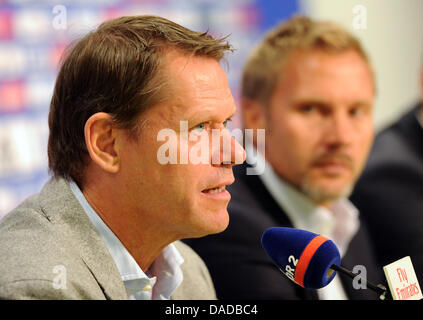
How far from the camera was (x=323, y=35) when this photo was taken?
1593mm

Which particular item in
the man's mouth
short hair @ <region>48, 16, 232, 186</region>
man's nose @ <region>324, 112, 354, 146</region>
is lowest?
the man's mouth

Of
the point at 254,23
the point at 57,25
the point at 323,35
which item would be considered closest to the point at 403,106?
the point at 254,23

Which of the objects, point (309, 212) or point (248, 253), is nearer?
point (248, 253)

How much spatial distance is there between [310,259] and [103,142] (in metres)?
0.40

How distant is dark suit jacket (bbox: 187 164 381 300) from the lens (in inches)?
52.2

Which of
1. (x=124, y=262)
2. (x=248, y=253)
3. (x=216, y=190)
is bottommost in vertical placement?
(x=248, y=253)

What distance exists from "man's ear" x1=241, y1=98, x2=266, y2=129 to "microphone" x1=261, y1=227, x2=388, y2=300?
2.46 ft

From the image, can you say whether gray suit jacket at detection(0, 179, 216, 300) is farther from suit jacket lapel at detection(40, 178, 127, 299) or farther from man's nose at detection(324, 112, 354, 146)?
man's nose at detection(324, 112, 354, 146)

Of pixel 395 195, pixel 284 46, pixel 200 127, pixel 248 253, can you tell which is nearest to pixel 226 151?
pixel 200 127

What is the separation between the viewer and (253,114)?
5.58ft

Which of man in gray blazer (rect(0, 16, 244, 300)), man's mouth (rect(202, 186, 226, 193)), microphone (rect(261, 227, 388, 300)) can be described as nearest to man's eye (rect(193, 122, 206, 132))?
man in gray blazer (rect(0, 16, 244, 300))

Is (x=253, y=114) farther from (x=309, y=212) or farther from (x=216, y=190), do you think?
(x=216, y=190)

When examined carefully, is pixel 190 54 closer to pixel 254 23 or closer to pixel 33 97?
pixel 33 97

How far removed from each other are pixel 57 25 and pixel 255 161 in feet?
2.30
